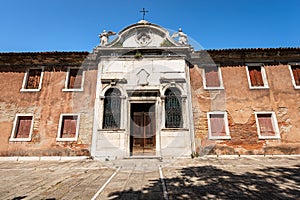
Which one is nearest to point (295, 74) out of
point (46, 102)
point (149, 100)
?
point (149, 100)

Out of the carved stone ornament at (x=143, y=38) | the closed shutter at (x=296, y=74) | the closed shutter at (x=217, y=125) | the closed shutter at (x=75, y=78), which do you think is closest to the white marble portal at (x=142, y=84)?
the carved stone ornament at (x=143, y=38)

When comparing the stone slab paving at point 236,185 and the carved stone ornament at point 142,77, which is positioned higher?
the carved stone ornament at point 142,77

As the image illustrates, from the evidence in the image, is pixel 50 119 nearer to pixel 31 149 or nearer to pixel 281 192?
pixel 31 149

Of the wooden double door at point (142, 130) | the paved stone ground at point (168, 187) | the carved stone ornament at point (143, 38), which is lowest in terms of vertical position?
the paved stone ground at point (168, 187)

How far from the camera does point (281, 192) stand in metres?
3.54

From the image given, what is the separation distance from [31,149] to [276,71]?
48.5ft

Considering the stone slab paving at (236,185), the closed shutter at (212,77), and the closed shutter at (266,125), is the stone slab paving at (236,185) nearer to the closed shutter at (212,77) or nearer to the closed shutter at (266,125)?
the closed shutter at (266,125)

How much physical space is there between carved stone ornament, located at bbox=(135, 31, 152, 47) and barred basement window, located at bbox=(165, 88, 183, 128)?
3.55 metres

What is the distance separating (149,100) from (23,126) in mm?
7337

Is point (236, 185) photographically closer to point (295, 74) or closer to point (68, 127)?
point (68, 127)

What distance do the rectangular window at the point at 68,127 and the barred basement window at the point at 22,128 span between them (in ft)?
5.56

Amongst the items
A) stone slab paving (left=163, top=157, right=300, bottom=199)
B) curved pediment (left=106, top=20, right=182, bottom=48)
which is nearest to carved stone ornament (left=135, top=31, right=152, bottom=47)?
curved pediment (left=106, top=20, right=182, bottom=48)

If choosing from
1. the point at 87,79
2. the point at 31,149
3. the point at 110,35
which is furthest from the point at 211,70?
the point at 31,149

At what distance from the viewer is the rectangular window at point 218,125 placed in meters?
9.17
